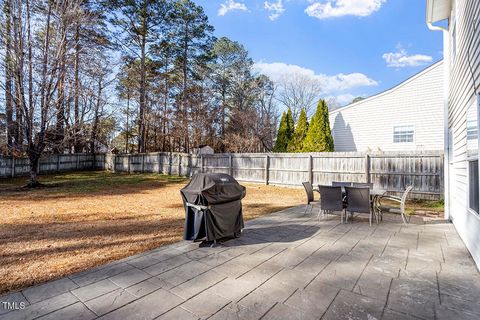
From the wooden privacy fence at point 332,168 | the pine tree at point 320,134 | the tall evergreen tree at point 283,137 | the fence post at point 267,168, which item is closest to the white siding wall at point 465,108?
the wooden privacy fence at point 332,168

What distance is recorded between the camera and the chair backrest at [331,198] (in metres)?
4.98

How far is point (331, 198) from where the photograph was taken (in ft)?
16.7

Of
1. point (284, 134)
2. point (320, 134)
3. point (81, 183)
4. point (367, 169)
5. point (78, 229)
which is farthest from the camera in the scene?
point (284, 134)

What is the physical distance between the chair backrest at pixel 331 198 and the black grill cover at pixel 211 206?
7.17 feet

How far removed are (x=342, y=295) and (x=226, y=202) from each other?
1.92 metres

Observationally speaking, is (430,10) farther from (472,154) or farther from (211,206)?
(211,206)

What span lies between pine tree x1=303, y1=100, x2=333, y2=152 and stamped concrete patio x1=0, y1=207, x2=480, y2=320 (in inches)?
378

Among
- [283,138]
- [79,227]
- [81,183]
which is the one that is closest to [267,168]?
[283,138]

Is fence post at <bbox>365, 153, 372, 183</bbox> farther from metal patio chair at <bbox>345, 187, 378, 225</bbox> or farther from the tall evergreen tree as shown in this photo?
the tall evergreen tree

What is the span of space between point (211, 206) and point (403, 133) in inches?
438

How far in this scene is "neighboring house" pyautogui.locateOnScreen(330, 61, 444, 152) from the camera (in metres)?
10.3

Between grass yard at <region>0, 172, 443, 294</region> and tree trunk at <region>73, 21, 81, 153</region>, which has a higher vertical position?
tree trunk at <region>73, 21, 81, 153</region>

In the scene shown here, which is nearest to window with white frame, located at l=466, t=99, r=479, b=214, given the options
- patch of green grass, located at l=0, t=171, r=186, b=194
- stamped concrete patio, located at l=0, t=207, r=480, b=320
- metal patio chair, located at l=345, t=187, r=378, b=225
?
stamped concrete patio, located at l=0, t=207, r=480, b=320

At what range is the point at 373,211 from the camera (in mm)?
5348
